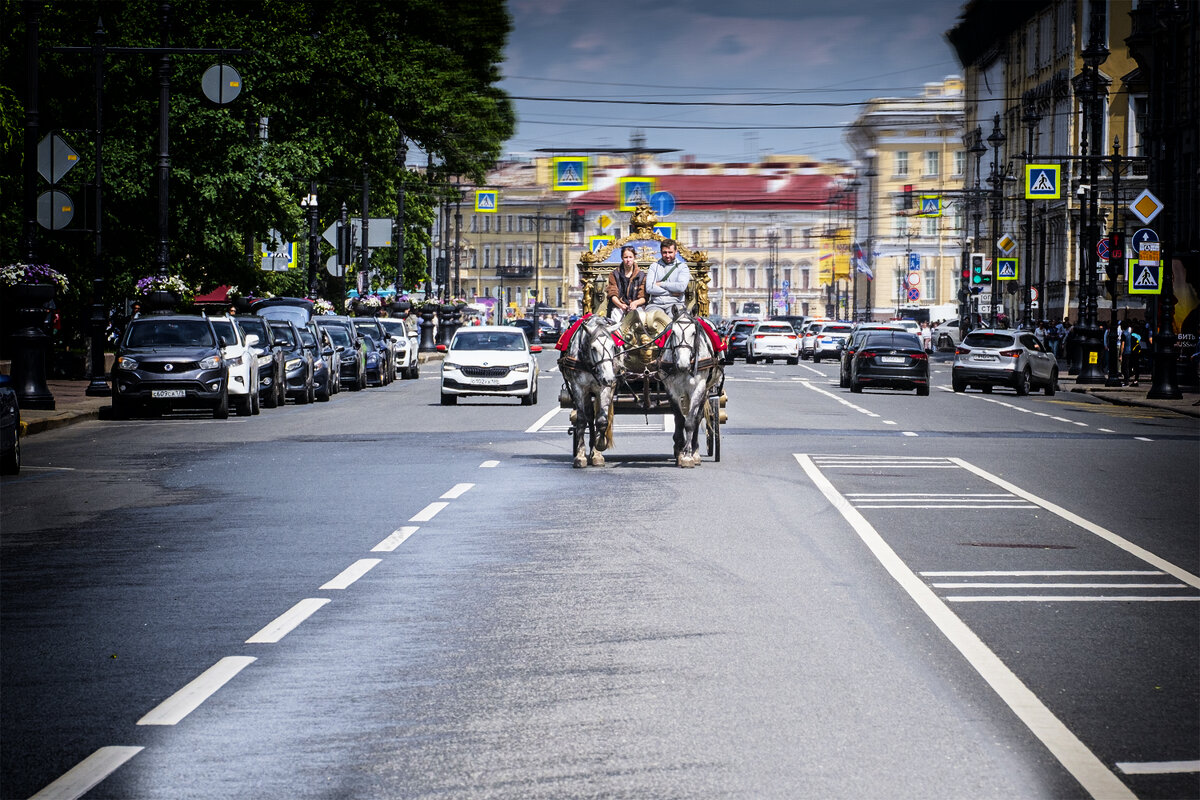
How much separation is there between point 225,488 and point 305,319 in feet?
87.8

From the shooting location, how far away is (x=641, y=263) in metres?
24.5

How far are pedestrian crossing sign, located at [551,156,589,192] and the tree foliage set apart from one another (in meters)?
5.31

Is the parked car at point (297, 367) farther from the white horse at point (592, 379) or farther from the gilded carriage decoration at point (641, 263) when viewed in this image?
the white horse at point (592, 379)

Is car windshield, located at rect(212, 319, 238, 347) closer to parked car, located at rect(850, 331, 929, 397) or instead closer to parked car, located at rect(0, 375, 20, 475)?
parked car, located at rect(0, 375, 20, 475)

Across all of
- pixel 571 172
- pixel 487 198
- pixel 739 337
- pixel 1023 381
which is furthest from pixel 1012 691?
pixel 739 337

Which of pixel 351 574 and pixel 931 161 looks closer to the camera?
pixel 351 574

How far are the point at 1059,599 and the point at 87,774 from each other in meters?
5.96

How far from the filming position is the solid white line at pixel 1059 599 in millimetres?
10500

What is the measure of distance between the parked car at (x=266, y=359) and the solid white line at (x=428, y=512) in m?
20.2

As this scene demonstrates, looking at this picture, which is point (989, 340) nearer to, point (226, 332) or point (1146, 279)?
point (1146, 279)

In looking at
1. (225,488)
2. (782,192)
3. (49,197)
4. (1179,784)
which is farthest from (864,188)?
(1179,784)

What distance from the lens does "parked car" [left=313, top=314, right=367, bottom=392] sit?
1861 inches

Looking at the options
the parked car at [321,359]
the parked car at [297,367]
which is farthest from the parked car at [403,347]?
the parked car at [297,367]

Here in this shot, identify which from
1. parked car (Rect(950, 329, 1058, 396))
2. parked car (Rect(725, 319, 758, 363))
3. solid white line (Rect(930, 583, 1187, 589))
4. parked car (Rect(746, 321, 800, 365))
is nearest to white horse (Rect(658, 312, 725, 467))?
solid white line (Rect(930, 583, 1187, 589))
